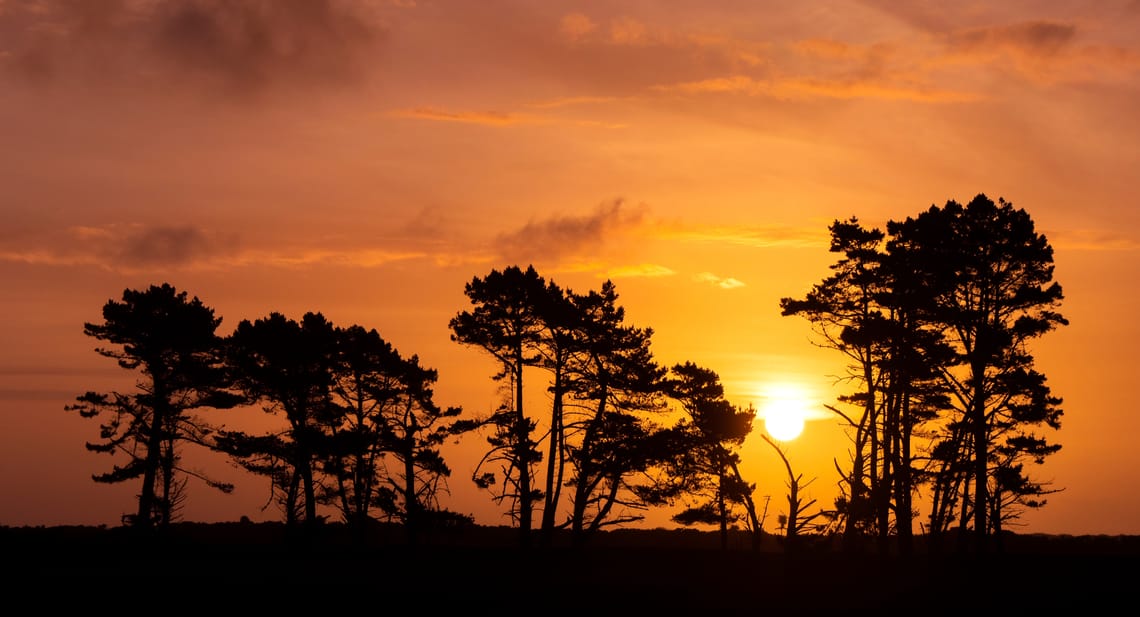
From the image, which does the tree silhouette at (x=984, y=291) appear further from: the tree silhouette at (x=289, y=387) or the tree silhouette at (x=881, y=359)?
the tree silhouette at (x=289, y=387)

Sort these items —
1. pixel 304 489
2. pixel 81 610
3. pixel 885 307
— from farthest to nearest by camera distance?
pixel 304 489
pixel 885 307
pixel 81 610

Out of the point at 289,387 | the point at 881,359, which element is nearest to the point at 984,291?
the point at 881,359

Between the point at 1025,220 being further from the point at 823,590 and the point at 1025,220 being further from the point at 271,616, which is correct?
the point at 271,616

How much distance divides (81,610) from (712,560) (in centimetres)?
2559

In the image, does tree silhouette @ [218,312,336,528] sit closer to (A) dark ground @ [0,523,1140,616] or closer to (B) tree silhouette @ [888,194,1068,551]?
(A) dark ground @ [0,523,1140,616]

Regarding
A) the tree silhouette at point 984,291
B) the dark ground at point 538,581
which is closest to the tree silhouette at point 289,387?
the dark ground at point 538,581

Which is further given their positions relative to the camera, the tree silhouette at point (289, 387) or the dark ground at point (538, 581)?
the tree silhouette at point (289, 387)

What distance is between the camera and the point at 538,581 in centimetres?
4047

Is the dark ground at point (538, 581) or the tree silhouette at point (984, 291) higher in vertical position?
the tree silhouette at point (984, 291)

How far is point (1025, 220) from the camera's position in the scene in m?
41.9

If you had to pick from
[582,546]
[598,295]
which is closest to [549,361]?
[598,295]

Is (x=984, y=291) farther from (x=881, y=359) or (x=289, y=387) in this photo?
(x=289, y=387)

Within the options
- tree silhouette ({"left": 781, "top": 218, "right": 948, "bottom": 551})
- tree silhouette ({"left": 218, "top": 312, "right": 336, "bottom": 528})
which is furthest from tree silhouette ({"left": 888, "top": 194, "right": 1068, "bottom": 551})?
tree silhouette ({"left": 218, "top": 312, "right": 336, "bottom": 528})

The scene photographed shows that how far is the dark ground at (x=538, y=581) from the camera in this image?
34062mm
